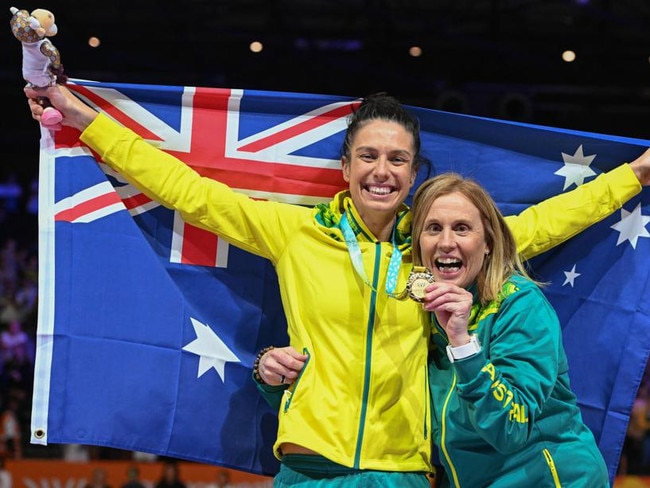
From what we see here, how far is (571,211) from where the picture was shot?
3.39m

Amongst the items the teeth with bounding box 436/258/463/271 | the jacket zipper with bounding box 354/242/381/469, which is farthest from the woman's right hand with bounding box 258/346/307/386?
the teeth with bounding box 436/258/463/271

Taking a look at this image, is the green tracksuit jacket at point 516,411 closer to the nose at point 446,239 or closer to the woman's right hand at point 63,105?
the nose at point 446,239

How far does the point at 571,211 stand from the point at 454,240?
90cm

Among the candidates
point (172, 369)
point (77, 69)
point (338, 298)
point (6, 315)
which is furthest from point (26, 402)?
point (338, 298)

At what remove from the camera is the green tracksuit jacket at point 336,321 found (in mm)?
2854

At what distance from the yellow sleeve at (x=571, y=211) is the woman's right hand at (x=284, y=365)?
2.97ft

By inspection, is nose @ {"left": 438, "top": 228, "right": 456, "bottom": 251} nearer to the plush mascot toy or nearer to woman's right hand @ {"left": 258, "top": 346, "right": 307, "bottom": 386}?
woman's right hand @ {"left": 258, "top": 346, "right": 307, "bottom": 386}

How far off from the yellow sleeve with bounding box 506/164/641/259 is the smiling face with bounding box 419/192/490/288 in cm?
66

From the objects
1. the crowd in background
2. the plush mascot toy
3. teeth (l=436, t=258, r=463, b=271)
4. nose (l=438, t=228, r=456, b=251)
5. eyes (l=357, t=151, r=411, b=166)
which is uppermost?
the plush mascot toy

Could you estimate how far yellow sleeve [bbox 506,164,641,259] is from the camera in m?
3.33

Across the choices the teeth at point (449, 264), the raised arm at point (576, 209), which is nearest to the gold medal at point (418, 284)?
the teeth at point (449, 264)

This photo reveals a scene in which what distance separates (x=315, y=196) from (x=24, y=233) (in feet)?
34.4

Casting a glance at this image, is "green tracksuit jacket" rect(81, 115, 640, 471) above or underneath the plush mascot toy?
underneath

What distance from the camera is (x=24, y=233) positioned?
13297 mm
